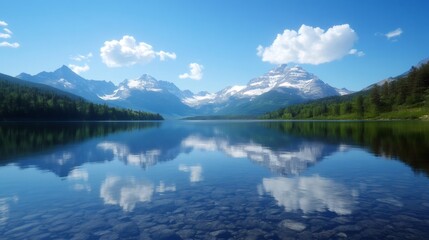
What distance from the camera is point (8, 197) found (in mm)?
24328

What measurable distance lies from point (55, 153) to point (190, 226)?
137 ft

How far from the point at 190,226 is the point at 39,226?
905 cm

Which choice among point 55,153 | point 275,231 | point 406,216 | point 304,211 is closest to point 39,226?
point 275,231

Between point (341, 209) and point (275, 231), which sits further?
point (341, 209)

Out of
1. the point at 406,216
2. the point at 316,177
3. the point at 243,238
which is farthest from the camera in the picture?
the point at 316,177

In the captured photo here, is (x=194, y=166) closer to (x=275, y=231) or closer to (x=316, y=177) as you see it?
(x=316, y=177)

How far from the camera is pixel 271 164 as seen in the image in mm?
38531

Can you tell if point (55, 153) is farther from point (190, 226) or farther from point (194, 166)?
point (190, 226)

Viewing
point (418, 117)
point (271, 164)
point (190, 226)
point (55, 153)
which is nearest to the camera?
point (190, 226)

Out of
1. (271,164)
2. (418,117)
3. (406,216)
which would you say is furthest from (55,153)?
(418,117)

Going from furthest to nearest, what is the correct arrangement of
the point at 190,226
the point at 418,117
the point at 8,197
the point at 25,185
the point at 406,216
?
the point at 418,117
the point at 25,185
the point at 8,197
the point at 406,216
the point at 190,226

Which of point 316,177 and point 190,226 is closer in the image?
point 190,226

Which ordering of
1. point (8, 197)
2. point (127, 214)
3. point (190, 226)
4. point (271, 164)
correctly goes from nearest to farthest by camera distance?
point (190, 226), point (127, 214), point (8, 197), point (271, 164)

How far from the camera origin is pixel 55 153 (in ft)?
165
